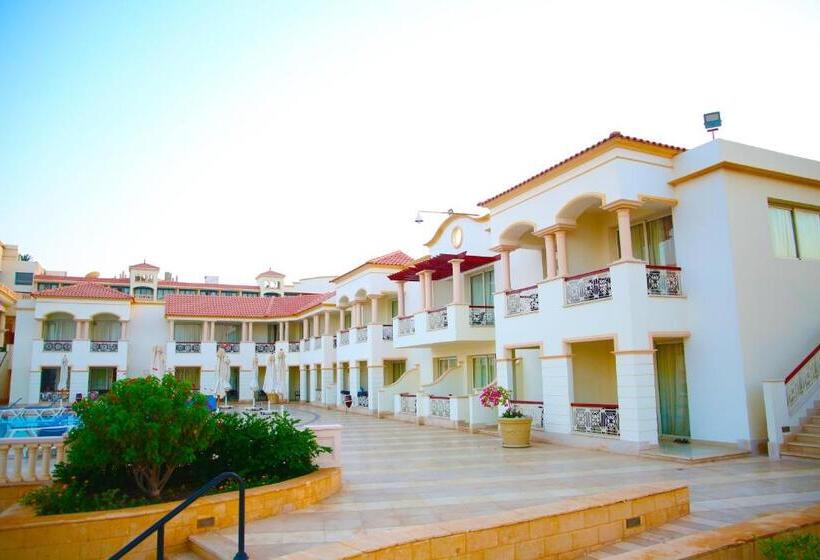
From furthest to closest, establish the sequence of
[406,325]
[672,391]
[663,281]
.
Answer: [406,325], [672,391], [663,281]

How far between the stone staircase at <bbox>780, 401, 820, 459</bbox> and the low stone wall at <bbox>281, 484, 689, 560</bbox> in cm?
601

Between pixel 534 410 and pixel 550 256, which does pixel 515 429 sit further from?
pixel 550 256

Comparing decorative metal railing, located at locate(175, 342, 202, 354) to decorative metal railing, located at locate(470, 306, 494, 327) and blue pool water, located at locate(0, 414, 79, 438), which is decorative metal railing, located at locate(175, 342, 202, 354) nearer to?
blue pool water, located at locate(0, 414, 79, 438)

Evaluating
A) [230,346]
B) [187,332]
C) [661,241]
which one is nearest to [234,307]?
[230,346]

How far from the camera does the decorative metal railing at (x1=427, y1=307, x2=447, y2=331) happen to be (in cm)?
2144

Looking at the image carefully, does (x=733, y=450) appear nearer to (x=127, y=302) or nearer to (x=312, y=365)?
(x=312, y=365)

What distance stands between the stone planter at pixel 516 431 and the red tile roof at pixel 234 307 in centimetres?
2518

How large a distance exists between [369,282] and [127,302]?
61.8 feet

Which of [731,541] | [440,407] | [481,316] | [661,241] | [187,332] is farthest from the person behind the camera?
[187,332]

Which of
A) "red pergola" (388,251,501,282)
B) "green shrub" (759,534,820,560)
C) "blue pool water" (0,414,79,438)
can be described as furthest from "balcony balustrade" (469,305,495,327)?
"green shrub" (759,534,820,560)

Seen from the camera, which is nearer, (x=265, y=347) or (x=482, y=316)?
(x=482, y=316)

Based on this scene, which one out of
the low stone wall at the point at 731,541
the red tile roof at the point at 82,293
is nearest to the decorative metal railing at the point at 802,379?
the low stone wall at the point at 731,541

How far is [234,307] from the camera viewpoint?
4228 cm

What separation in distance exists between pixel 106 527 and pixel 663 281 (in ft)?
40.7
